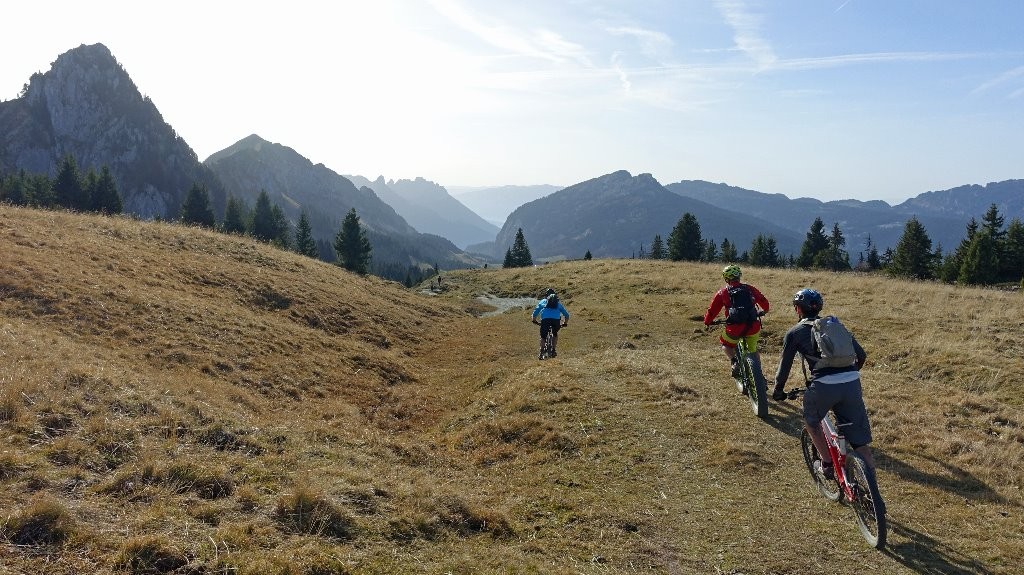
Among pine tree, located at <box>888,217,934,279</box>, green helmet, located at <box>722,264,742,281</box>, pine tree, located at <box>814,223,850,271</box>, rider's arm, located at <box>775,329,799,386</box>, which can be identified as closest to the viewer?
rider's arm, located at <box>775,329,799,386</box>

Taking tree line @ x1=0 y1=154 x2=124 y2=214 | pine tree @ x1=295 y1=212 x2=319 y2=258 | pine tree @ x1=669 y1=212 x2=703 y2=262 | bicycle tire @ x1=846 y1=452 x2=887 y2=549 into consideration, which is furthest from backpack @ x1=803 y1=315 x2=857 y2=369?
tree line @ x1=0 y1=154 x2=124 y2=214

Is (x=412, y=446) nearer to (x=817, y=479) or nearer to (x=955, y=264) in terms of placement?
(x=817, y=479)

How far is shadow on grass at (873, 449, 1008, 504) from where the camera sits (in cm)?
818

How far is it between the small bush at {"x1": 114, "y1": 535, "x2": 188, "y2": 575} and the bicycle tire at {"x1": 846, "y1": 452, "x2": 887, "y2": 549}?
818 cm

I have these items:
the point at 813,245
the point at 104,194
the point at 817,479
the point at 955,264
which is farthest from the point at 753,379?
the point at 104,194

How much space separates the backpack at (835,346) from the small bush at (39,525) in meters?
9.20

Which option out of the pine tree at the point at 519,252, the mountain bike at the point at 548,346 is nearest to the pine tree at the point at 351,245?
the pine tree at the point at 519,252

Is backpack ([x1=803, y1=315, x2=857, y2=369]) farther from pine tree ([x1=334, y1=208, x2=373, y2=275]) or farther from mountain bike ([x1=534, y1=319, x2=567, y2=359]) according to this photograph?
pine tree ([x1=334, y1=208, x2=373, y2=275])

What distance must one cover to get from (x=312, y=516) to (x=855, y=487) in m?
7.33

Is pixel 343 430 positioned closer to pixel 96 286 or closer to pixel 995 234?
pixel 96 286

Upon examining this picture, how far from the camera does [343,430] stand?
11.1 m

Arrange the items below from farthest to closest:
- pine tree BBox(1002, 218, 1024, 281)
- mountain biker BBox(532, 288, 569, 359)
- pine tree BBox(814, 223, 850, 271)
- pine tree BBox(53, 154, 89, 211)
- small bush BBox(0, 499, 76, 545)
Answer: pine tree BBox(814, 223, 850, 271), pine tree BBox(53, 154, 89, 211), pine tree BBox(1002, 218, 1024, 281), mountain biker BBox(532, 288, 569, 359), small bush BBox(0, 499, 76, 545)

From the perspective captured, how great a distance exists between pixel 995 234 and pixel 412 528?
8274 centimetres

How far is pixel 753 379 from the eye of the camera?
470 inches
